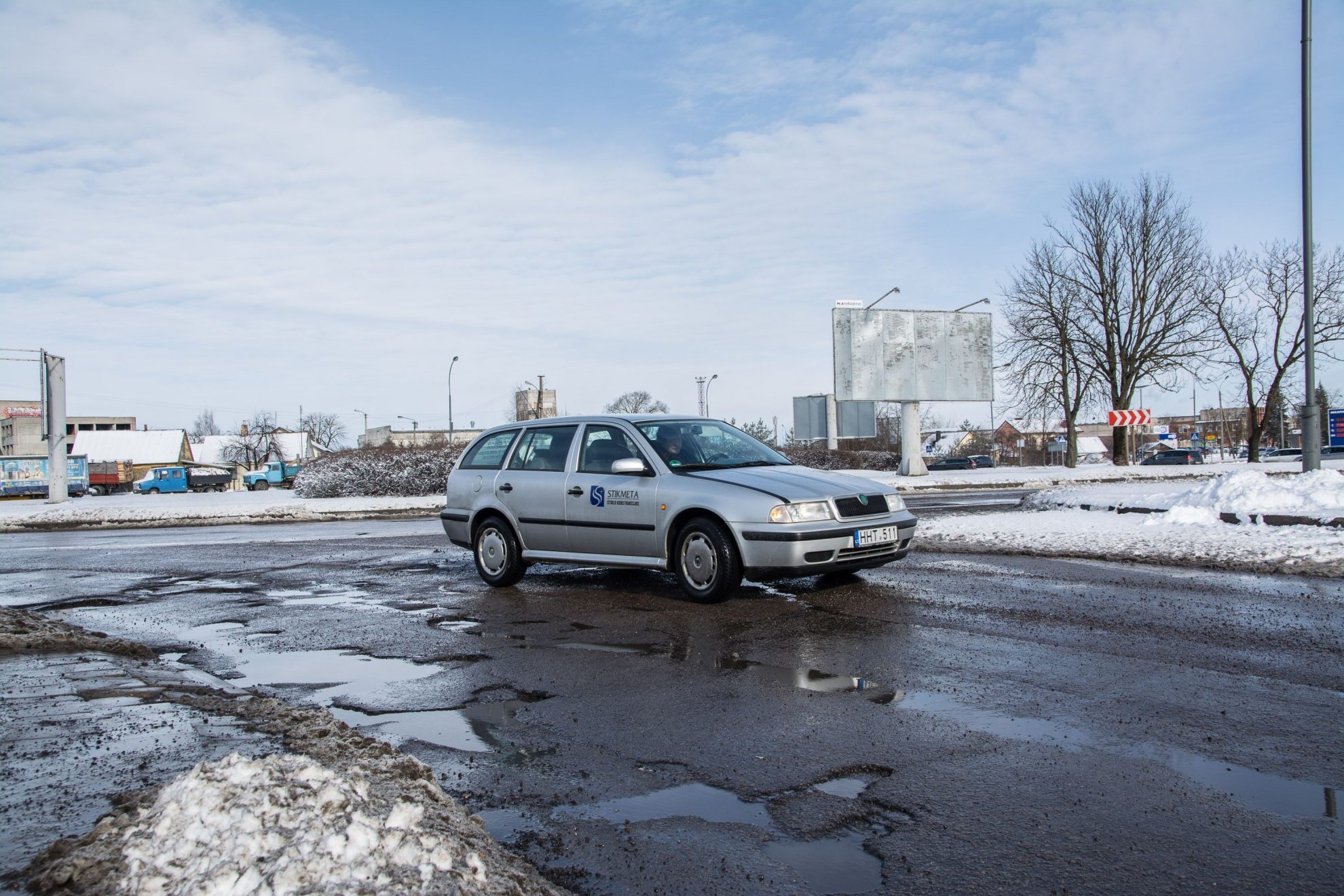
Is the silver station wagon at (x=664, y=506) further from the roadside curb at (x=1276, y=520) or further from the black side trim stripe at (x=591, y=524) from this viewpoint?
the roadside curb at (x=1276, y=520)

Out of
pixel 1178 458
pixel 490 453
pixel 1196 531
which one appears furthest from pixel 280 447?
pixel 1196 531

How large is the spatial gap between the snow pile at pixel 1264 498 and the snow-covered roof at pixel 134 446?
3616 inches

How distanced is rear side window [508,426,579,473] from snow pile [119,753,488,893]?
6092mm

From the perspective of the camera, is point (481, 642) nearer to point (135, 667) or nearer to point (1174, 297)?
point (135, 667)

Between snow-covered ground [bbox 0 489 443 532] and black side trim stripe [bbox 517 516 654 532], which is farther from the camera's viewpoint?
snow-covered ground [bbox 0 489 443 532]

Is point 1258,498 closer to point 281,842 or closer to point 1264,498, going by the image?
point 1264,498

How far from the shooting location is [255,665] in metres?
5.96

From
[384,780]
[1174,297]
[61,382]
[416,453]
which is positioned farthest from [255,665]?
[1174,297]

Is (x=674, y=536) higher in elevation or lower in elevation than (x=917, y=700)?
higher

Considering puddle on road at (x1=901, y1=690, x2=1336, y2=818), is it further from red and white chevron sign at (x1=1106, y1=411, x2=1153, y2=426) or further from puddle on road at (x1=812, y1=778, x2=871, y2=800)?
red and white chevron sign at (x1=1106, y1=411, x2=1153, y2=426)

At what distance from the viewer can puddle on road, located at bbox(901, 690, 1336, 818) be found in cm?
319

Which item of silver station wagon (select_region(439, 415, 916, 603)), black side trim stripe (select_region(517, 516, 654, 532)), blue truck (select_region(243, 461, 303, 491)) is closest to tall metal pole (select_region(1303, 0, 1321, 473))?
silver station wagon (select_region(439, 415, 916, 603))

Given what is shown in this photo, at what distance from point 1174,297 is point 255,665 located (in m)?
44.0

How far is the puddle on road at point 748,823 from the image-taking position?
2.74 metres
